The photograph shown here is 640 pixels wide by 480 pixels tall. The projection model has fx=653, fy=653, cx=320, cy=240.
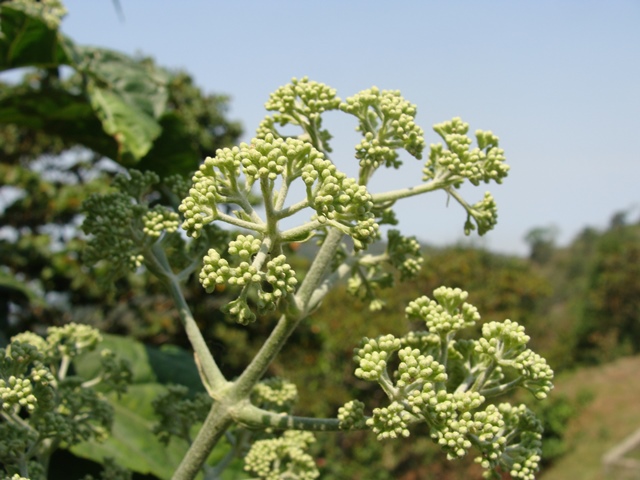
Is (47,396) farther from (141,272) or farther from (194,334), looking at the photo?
(141,272)

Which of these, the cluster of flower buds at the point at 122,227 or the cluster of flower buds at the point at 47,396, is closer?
the cluster of flower buds at the point at 47,396

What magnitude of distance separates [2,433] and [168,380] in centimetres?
203

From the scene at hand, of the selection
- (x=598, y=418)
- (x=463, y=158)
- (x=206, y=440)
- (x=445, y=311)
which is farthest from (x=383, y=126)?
(x=598, y=418)

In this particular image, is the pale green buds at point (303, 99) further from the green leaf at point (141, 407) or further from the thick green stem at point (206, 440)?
the green leaf at point (141, 407)

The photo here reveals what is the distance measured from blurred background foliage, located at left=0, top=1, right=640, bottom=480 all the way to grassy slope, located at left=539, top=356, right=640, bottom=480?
3.53 ft

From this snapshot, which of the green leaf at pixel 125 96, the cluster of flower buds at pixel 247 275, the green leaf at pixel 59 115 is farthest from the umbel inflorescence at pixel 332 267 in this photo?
the green leaf at pixel 59 115

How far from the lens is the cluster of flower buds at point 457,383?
1994 mm

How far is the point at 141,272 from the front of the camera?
514cm

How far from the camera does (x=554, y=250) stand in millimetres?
113812

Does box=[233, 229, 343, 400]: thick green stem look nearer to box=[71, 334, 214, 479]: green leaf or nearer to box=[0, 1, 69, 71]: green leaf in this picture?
box=[71, 334, 214, 479]: green leaf

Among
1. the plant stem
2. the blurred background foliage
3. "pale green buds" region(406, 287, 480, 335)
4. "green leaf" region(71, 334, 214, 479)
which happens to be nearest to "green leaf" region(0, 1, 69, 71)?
the blurred background foliage

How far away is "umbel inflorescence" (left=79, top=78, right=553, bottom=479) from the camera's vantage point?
1.92 meters

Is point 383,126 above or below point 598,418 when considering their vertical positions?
below

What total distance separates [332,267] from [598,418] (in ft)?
122
